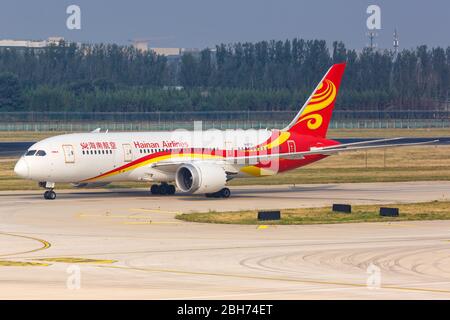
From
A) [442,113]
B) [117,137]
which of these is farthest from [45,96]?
[117,137]

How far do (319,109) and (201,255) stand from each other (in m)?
33.9

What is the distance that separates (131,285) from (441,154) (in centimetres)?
7671

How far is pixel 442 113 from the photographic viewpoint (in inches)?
7136

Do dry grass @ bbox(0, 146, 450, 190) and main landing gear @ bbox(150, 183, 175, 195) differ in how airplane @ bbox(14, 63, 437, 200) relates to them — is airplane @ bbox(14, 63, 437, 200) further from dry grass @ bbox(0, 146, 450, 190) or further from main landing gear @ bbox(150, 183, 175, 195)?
dry grass @ bbox(0, 146, 450, 190)

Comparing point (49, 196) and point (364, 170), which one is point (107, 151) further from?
point (364, 170)

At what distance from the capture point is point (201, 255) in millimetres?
38250

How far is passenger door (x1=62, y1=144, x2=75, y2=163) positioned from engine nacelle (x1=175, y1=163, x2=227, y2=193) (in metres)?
6.26

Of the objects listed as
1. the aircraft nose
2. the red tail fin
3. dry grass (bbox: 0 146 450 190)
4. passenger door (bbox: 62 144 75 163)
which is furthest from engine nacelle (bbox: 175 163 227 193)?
dry grass (bbox: 0 146 450 190)

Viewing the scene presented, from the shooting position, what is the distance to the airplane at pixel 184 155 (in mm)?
62719

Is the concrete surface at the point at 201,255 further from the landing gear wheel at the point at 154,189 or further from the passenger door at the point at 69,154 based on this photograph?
the landing gear wheel at the point at 154,189

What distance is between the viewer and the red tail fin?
7019cm

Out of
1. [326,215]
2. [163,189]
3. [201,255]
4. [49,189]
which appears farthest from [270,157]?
[201,255]

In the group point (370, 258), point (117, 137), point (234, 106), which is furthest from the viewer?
point (234, 106)
